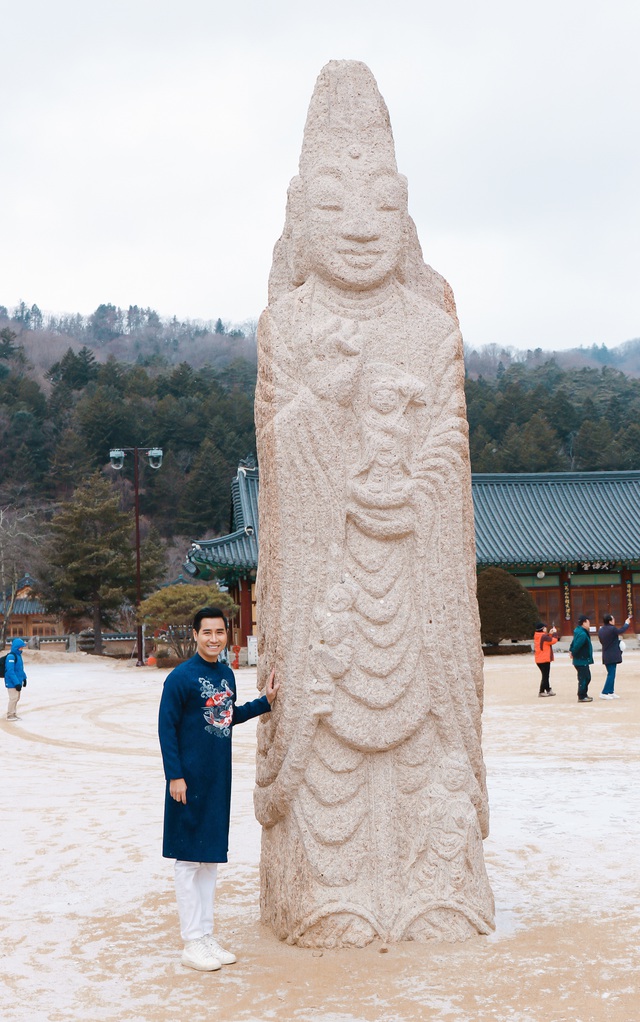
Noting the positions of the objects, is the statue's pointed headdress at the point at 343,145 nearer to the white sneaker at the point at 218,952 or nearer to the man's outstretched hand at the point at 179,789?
the man's outstretched hand at the point at 179,789

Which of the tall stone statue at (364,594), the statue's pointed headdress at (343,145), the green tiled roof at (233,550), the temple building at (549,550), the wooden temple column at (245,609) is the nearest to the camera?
the tall stone statue at (364,594)

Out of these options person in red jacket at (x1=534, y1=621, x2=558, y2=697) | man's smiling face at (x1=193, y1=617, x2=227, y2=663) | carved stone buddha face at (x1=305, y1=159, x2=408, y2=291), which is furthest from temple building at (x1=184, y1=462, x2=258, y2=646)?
man's smiling face at (x1=193, y1=617, x2=227, y2=663)

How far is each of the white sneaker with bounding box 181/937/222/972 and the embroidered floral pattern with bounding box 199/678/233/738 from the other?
0.84 meters

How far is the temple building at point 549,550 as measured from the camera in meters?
30.0

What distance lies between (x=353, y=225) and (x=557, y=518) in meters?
30.1

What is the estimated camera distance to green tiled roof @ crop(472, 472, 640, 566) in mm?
31547

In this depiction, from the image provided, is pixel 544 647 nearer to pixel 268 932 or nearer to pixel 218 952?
pixel 268 932

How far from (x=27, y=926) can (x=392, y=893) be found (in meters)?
1.79

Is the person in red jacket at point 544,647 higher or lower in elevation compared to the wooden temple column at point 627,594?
lower

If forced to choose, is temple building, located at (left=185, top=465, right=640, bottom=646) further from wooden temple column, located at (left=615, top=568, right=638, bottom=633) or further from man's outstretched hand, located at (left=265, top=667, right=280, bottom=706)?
man's outstretched hand, located at (left=265, top=667, right=280, bottom=706)

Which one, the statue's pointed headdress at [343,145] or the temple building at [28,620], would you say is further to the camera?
the temple building at [28,620]

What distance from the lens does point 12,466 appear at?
2016 inches

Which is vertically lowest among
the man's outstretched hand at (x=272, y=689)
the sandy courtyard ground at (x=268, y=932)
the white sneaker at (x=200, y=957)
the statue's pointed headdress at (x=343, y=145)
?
the sandy courtyard ground at (x=268, y=932)

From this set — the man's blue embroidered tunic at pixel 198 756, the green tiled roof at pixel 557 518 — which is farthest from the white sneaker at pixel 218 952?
the green tiled roof at pixel 557 518
